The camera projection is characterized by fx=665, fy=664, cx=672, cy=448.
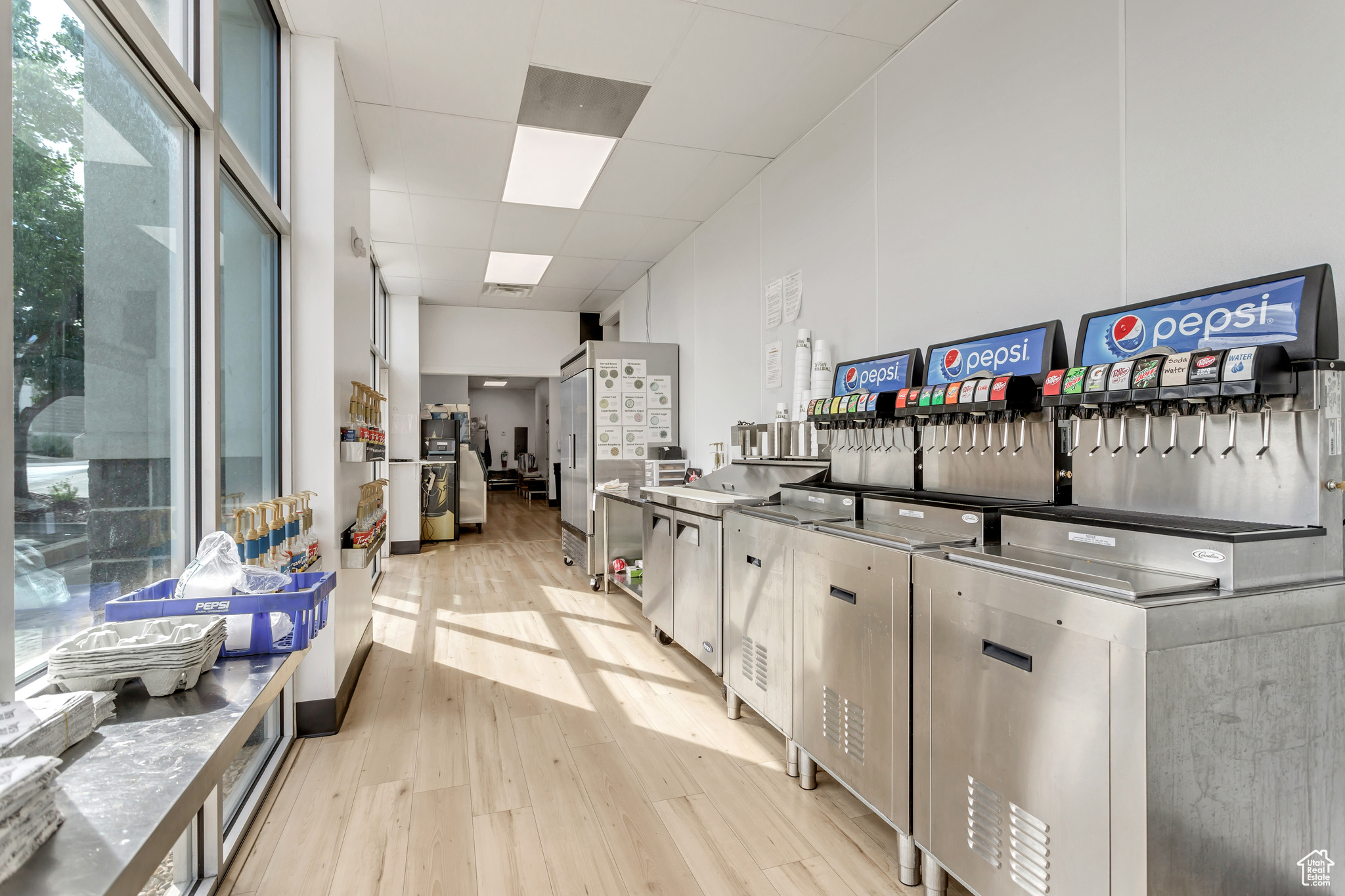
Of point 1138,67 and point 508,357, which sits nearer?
point 1138,67

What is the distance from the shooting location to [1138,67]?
176 cm

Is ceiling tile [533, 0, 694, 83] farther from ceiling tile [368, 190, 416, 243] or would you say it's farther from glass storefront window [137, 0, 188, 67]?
ceiling tile [368, 190, 416, 243]

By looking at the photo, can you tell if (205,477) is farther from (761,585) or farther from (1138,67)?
(1138,67)

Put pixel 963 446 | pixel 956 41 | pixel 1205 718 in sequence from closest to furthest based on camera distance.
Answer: pixel 1205 718 < pixel 963 446 < pixel 956 41

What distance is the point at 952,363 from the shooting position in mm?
2199

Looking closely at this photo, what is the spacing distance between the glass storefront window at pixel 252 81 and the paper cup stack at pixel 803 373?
2.29 meters

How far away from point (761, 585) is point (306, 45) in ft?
9.00

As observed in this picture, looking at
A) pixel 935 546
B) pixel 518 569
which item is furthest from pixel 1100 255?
pixel 518 569

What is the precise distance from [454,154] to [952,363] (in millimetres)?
2896

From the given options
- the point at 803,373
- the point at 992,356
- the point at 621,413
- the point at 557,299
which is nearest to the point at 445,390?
the point at 557,299

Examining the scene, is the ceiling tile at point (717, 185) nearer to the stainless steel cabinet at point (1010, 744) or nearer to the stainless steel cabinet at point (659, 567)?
the stainless steel cabinet at point (659, 567)

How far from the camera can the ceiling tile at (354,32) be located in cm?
245

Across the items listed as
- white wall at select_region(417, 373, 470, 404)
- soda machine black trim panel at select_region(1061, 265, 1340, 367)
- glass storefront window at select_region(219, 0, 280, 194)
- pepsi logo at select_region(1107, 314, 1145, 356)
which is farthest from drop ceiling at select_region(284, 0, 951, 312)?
white wall at select_region(417, 373, 470, 404)

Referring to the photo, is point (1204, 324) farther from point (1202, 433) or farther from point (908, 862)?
point (908, 862)
